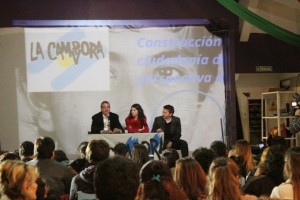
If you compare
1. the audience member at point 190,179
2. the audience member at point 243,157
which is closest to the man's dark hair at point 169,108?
the audience member at point 243,157

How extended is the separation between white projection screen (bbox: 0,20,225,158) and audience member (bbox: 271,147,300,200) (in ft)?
18.4

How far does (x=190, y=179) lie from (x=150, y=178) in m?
0.32

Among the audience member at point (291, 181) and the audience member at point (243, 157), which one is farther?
the audience member at point (243, 157)

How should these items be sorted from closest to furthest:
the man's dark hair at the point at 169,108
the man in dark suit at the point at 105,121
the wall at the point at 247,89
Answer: the man in dark suit at the point at 105,121
the man's dark hair at the point at 169,108
the wall at the point at 247,89

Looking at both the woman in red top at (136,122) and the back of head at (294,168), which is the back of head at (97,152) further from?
the woman in red top at (136,122)

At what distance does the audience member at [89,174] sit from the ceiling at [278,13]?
21.4ft

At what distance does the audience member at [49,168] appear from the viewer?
137 inches

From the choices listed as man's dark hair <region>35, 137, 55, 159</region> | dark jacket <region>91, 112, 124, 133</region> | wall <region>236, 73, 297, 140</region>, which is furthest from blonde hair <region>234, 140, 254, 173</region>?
wall <region>236, 73, 297, 140</region>

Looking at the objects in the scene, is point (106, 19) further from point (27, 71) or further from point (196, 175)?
point (196, 175)

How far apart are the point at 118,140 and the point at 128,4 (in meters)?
3.35

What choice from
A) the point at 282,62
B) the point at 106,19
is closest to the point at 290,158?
the point at 106,19

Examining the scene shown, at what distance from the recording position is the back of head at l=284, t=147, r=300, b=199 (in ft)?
8.44

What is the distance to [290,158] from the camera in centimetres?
263

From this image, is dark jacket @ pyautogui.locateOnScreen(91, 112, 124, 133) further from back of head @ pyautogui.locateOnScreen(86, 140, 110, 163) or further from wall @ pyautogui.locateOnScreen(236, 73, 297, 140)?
wall @ pyautogui.locateOnScreen(236, 73, 297, 140)
